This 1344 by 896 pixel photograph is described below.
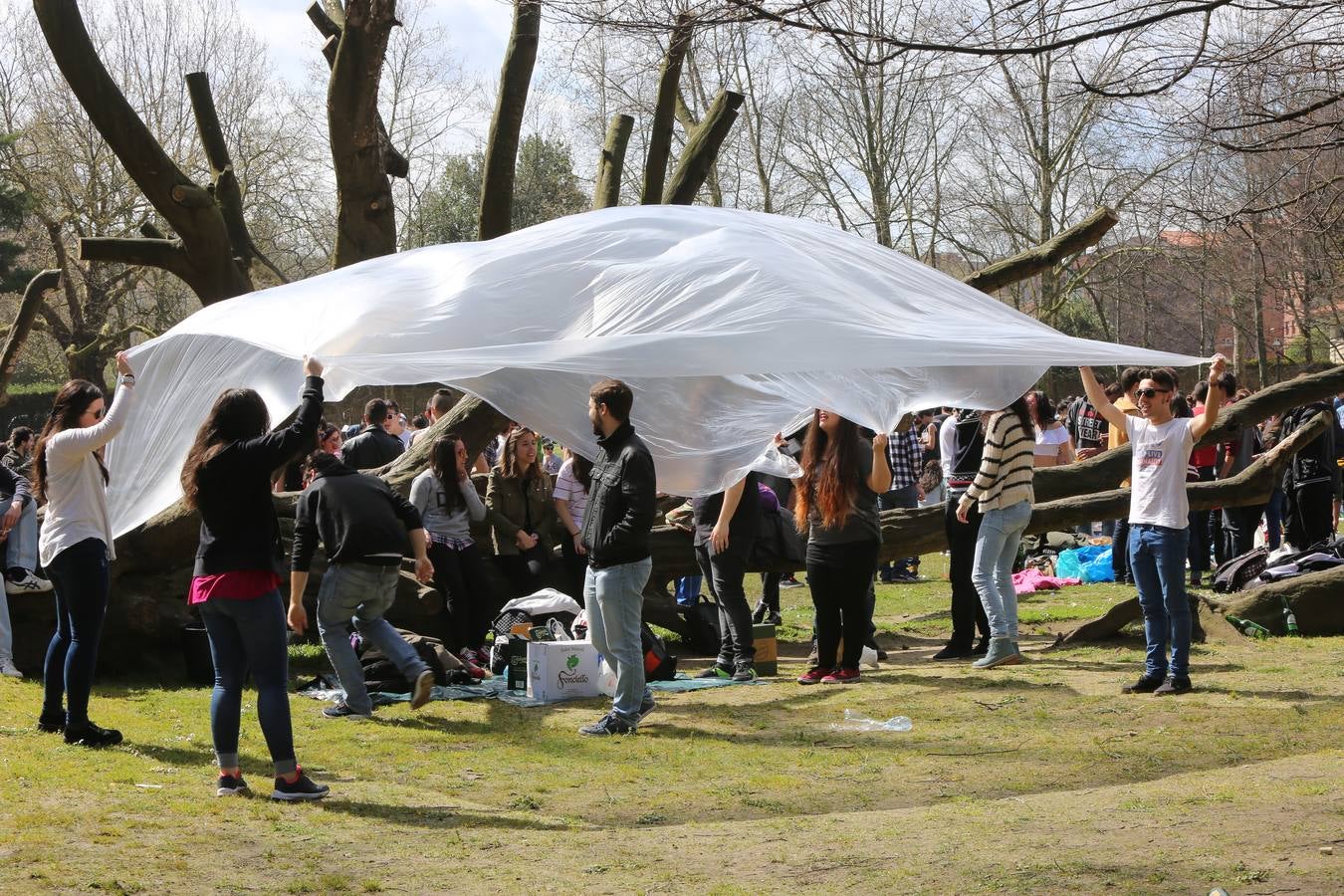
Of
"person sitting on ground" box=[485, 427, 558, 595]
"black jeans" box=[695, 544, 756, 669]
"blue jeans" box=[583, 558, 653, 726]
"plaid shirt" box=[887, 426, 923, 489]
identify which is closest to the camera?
"blue jeans" box=[583, 558, 653, 726]

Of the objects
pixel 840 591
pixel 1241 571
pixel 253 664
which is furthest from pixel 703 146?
pixel 253 664

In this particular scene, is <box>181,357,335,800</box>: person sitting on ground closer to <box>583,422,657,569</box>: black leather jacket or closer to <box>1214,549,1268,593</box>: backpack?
<box>583,422,657,569</box>: black leather jacket

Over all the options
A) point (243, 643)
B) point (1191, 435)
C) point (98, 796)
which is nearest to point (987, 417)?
point (1191, 435)

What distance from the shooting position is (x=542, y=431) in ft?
24.6

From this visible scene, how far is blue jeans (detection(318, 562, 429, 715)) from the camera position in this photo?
7480 mm

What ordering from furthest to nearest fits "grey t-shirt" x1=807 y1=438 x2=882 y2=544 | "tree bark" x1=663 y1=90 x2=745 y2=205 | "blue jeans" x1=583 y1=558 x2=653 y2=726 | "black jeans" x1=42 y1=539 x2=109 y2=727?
"tree bark" x1=663 y1=90 x2=745 y2=205
"grey t-shirt" x1=807 y1=438 x2=882 y2=544
"blue jeans" x1=583 y1=558 x2=653 y2=726
"black jeans" x1=42 y1=539 x2=109 y2=727

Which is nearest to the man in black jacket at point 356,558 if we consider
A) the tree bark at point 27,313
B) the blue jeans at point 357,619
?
the blue jeans at point 357,619

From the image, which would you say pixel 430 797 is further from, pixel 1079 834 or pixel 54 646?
pixel 1079 834

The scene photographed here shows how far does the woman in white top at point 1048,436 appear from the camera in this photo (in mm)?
9874

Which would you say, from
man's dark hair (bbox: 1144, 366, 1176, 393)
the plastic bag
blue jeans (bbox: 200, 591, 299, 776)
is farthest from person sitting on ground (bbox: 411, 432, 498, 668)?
man's dark hair (bbox: 1144, 366, 1176, 393)

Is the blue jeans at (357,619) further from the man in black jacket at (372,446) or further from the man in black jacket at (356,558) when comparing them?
the man in black jacket at (372,446)

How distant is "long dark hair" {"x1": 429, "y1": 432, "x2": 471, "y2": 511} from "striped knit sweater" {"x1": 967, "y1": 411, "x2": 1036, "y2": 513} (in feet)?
11.8

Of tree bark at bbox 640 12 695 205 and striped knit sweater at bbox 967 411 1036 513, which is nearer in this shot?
striped knit sweater at bbox 967 411 1036 513

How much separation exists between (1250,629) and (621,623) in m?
5.31
